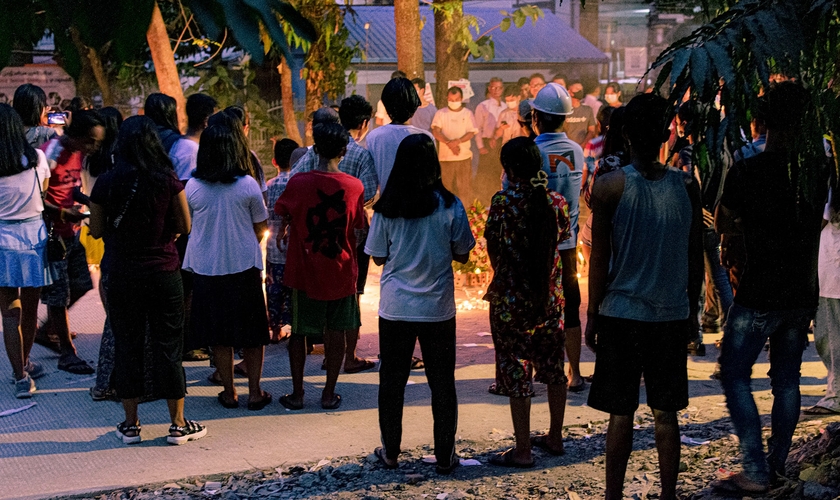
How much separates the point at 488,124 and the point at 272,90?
6.78 meters

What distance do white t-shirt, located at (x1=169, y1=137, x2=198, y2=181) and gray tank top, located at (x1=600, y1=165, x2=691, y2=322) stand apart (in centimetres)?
377

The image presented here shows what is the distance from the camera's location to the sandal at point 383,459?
533 cm

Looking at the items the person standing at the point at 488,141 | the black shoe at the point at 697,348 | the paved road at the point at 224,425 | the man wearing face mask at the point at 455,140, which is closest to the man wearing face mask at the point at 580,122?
the person standing at the point at 488,141

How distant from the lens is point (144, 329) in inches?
228

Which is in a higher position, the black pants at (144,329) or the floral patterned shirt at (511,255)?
the floral patterned shirt at (511,255)

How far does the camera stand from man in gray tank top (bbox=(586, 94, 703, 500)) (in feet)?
14.0

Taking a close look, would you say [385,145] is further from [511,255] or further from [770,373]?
[770,373]

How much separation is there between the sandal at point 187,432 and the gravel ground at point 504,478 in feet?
2.09

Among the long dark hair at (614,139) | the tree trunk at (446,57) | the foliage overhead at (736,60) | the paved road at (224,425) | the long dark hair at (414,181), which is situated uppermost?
the tree trunk at (446,57)

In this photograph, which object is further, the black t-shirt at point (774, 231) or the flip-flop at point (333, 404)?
the flip-flop at point (333, 404)

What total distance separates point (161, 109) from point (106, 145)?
19.0 inches

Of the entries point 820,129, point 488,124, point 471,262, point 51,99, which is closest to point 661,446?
point 820,129

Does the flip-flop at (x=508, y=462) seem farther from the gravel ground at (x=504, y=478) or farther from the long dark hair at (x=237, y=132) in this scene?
the long dark hair at (x=237, y=132)

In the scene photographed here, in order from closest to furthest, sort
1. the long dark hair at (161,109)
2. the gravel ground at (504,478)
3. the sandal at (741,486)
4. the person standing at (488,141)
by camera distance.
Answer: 1. the sandal at (741,486)
2. the gravel ground at (504,478)
3. the long dark hair at (161,109)
4. the person standing at (488,141)
